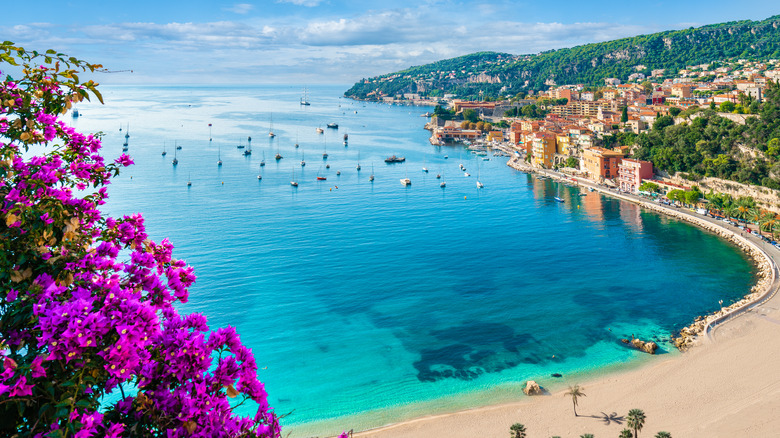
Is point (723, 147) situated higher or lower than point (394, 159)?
higher

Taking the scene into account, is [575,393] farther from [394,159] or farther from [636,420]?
[394,159]

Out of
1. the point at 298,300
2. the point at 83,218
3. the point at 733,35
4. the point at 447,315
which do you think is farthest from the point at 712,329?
the point at 733,35

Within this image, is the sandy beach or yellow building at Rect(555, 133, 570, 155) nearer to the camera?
the sandy beach

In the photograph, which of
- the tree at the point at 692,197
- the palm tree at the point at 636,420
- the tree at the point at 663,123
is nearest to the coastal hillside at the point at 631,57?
the tree at the point at 663,123

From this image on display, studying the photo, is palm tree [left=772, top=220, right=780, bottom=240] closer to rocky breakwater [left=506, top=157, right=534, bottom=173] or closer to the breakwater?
the breakwater

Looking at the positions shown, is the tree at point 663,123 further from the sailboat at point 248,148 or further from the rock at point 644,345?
the sailboat at point 248,148

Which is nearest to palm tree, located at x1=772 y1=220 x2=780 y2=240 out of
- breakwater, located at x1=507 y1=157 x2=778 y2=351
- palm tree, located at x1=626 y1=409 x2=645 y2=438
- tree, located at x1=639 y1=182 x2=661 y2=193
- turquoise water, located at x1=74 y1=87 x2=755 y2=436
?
breakwater, located at x1=507 y1=157 x2=778 y2=351

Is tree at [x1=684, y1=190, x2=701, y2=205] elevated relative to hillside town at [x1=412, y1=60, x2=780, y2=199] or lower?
lower

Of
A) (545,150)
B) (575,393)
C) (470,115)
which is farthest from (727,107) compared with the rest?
(470,115)
